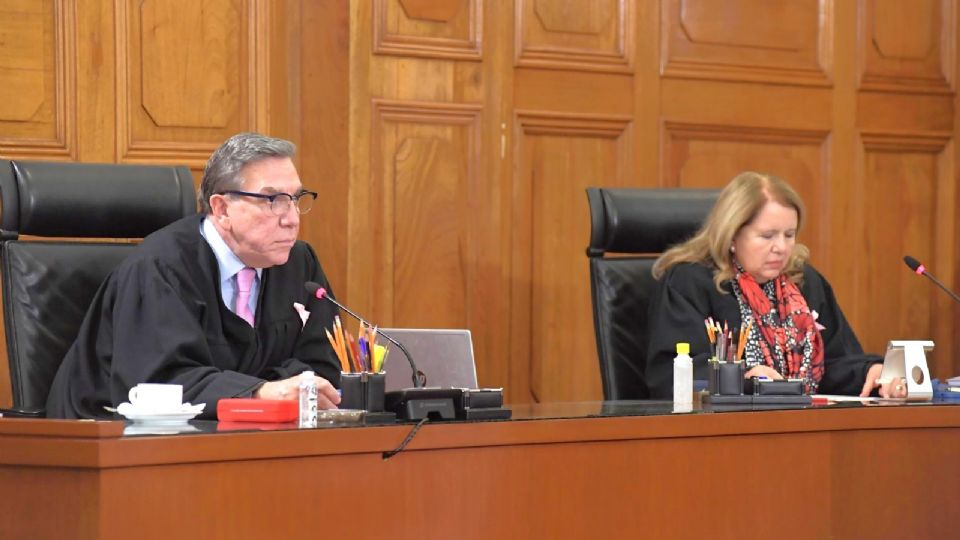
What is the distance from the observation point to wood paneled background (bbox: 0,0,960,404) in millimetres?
3797

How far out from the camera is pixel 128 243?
3018 mm

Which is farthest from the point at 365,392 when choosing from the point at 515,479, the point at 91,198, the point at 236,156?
the point at 91,198

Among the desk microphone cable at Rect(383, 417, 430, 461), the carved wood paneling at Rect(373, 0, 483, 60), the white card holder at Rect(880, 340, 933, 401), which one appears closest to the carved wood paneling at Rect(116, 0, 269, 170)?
the carved wood paneling at Rect(373, 0, 483, 60)

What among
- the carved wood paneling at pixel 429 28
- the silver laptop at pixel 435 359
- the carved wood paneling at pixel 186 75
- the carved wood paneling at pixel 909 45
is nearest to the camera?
the silver laptop at pixel 435 359

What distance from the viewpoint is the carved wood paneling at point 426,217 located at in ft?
13.4

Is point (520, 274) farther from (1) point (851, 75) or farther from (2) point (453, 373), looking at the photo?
(1) point (851, 75)

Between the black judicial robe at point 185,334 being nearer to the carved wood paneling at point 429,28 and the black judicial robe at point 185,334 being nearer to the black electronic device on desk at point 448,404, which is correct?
the black electronic device on desk at point 448,404

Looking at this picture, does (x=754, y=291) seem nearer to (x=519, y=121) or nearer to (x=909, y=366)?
(x=909, y=366)

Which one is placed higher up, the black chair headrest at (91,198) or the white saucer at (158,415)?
the black chair headrest at (91,198)

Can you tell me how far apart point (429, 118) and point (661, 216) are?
853mm

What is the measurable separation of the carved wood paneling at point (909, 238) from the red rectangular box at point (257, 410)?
2.89 m

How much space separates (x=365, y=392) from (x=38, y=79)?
187 cm

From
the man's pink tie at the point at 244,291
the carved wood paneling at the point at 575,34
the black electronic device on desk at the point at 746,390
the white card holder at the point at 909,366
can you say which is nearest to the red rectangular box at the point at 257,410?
the man's pink tie at the point at 244,291

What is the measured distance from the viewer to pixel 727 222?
3.54 meters
